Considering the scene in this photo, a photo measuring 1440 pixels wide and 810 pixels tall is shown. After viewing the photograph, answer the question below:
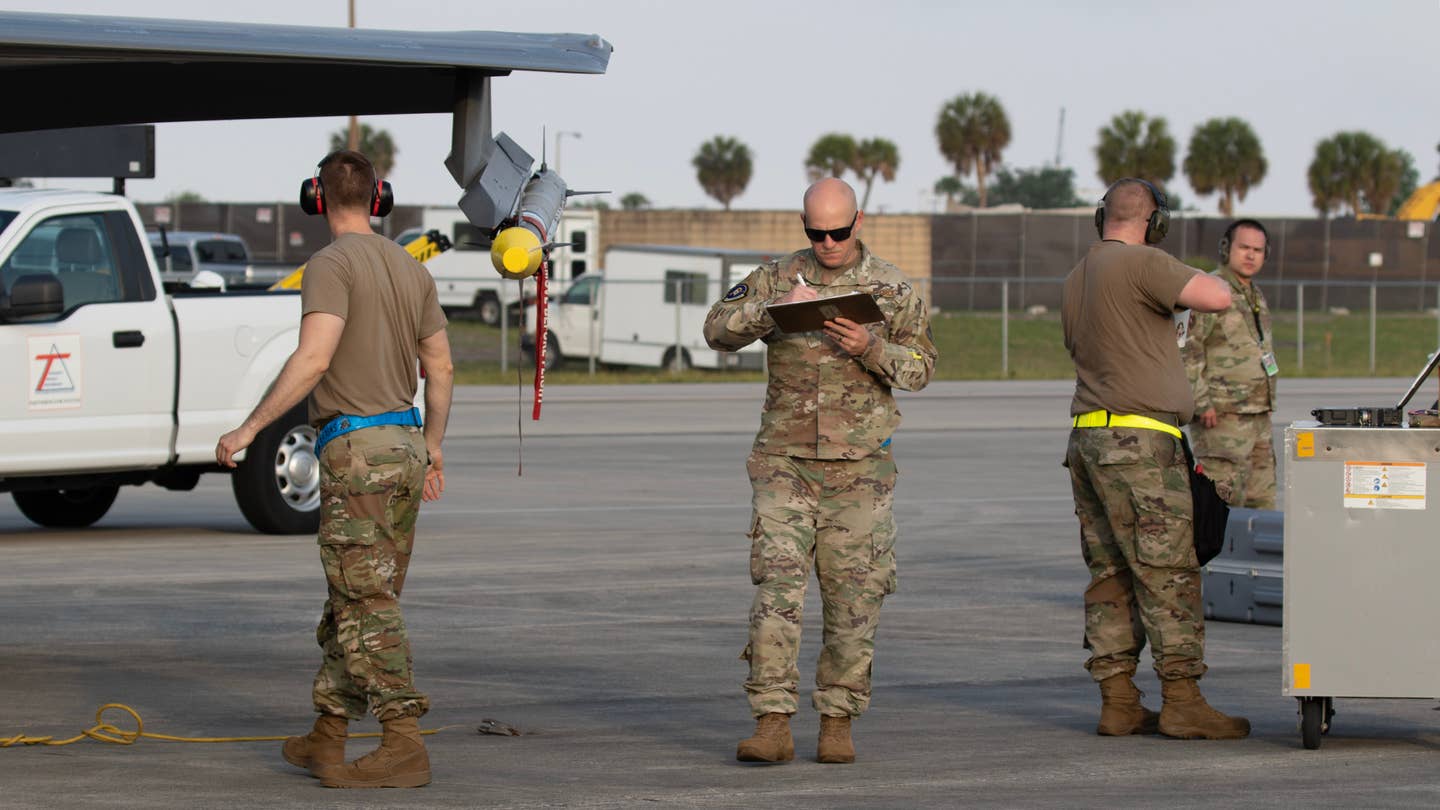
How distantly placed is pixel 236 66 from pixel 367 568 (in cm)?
219

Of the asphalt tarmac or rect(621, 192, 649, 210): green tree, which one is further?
rect(621, 192, 649, 210): green tree

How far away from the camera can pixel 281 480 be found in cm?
1355

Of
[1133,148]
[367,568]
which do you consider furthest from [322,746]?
[1133,148]

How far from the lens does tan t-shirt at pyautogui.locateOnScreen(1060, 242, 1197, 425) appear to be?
23.9ft

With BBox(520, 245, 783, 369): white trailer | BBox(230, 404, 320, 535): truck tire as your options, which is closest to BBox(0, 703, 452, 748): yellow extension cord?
BBox(230, 404, 320, 535): truck tire

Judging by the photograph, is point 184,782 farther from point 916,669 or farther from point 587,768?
point 916,669

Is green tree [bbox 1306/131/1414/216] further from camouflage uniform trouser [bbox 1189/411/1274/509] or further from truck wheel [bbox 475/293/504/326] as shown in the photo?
camouflage uniform trouser [bbox 1189/411/1274/509]

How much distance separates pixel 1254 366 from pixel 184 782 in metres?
6.47

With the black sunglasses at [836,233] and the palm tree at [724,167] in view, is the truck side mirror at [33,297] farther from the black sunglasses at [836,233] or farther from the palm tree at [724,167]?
the palm tree at [724,167]

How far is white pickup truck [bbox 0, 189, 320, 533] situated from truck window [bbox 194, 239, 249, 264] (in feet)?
89.4

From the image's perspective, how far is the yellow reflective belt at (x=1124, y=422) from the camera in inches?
287

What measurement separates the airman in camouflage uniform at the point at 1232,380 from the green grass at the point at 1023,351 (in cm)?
2090

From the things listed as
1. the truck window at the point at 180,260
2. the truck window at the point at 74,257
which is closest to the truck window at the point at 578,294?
the truck window at the point at 180,260

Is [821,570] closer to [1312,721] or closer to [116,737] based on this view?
[1312,721]
